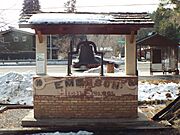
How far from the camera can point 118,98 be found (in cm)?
1074

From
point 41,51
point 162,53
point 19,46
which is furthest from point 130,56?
point 19,46

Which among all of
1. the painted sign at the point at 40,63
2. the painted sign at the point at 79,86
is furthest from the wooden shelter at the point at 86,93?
the painted sign at the point at 40,63

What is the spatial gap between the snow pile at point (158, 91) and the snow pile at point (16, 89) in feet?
15.8

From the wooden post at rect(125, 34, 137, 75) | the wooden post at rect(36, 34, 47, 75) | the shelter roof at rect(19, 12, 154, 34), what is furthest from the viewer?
the wooden post at rect(125, 34, 137, 75)

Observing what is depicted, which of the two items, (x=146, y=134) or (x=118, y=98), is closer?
(x=146, y=134)

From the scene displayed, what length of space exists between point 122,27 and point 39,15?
2.46m

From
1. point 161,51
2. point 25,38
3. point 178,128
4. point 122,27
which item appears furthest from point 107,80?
point 25,38

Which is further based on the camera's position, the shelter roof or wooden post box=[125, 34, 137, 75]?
wooden post box=[125, 34, 137, 75]

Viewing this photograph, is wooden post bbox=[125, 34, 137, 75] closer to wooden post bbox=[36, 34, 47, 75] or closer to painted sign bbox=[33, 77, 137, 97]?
painted sign bbox=[33, 77, 137, 97]

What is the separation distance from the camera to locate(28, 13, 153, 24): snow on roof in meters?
10.6

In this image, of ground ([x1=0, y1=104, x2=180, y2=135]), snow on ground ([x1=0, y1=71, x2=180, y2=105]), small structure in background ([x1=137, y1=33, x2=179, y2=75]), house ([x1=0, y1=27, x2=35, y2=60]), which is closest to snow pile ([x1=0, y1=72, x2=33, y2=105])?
snow on ground ([x1=0, y1=71, x2=180, y2=105])

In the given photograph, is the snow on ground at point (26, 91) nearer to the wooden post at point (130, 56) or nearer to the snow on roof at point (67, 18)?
the wooden post at point (130, 56)

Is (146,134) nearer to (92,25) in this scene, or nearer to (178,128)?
(178,128)

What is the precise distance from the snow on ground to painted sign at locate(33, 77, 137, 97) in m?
4.79
